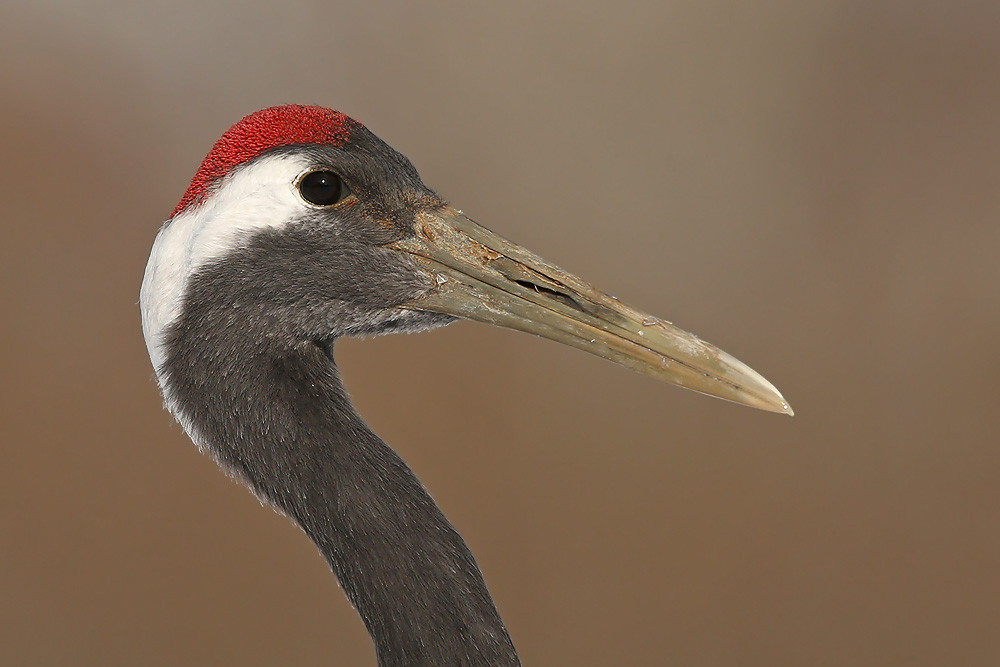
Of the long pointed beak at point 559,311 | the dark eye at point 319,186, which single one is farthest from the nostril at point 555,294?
the dark eye at point 319,186

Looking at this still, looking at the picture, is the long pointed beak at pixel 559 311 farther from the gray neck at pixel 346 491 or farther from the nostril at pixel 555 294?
the gray neck at pixel 346 491

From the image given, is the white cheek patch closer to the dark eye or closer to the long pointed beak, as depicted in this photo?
the dark eye

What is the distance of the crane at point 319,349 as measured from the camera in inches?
41.9

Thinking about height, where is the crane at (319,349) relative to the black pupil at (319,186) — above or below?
below

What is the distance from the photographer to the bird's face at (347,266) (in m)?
1.08

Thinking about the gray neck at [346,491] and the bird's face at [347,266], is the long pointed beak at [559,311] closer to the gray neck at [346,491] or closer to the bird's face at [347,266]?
the bird's face at [347,266]

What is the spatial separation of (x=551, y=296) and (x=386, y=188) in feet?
0.79

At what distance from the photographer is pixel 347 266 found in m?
1.10

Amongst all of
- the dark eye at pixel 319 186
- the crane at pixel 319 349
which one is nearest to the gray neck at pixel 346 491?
the crane at pixel 319 349

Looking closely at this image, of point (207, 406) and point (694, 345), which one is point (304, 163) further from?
point (694, 345)

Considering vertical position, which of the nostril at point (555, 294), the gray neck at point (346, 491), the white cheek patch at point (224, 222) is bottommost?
the gray neck at point (346, 491)

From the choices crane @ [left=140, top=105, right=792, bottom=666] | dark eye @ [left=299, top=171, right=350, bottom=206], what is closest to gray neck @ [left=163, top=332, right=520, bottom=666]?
crane @ [left=140, top=105, right=792, bottom=666]

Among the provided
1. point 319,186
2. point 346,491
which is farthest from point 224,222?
point 346,491

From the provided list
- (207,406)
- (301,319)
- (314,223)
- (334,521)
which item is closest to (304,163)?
(314,223)
